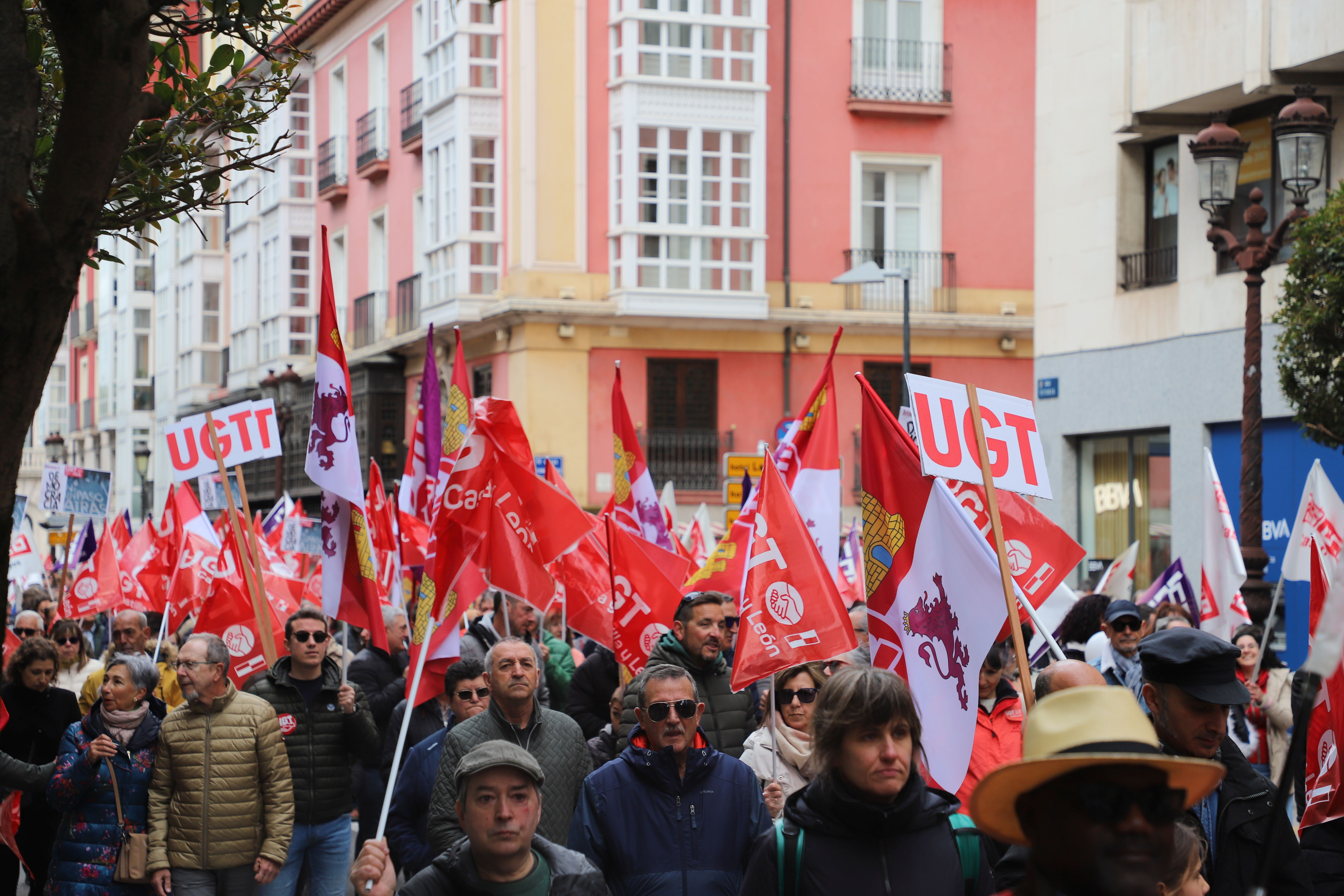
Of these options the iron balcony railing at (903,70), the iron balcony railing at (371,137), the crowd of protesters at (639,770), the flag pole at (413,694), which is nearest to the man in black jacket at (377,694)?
the crowd of protesters at (639,770)

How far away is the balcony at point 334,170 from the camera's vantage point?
1508 inches

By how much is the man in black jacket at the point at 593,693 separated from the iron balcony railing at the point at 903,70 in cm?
2353

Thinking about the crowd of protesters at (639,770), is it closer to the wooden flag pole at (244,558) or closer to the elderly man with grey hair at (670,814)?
the elderly man with grey hair at (670,814)

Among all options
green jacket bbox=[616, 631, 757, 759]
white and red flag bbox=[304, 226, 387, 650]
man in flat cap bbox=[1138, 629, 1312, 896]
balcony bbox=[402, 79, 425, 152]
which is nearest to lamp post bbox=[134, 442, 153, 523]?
balcony bbox=[402, 79, 425, 152]

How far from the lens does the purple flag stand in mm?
12016

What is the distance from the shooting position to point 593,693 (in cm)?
963

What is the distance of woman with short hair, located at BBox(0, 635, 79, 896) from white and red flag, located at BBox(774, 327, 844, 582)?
4.32 metres

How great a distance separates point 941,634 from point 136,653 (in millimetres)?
5529

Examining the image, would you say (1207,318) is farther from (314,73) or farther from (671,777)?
(314,73)

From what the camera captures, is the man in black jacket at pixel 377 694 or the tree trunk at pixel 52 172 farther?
the man in black jacket at pixel 377 694

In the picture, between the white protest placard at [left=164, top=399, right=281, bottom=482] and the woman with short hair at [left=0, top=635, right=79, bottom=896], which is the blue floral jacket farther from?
the white protest placard at [left=164, top=399, right=281, bottom=482]

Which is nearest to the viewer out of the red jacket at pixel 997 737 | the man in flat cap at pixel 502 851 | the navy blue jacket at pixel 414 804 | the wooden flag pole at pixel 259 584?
the man in flat cap at pixel 502 851

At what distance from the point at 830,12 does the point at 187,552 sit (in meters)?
20.3

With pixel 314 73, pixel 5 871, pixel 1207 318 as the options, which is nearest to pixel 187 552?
pixel 5 871
